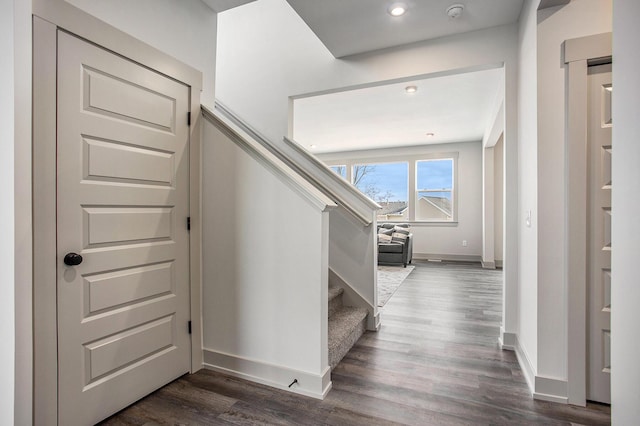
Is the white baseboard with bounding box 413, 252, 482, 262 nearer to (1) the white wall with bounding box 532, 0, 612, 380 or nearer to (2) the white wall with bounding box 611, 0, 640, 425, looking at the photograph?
(1) the white wall with bounding box 532, 0, 612, 380

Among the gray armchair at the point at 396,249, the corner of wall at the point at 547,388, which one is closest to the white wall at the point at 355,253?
the corner of wall at the point at 547,388

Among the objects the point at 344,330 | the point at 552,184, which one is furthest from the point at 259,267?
the point at 552,184

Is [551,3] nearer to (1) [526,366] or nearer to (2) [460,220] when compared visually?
(1) [526,366]

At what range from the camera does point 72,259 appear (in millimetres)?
1576

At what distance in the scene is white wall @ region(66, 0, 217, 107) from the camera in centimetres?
177

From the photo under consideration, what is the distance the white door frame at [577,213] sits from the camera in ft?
6.12

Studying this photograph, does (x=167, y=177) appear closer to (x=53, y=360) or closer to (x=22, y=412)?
(x=53, y=360)

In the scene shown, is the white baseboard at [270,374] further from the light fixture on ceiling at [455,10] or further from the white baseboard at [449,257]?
the white baseboard at [449,257]

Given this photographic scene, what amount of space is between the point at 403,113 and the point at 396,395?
4.33m

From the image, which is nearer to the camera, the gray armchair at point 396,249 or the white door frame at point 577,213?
the white door frame at point 577,213

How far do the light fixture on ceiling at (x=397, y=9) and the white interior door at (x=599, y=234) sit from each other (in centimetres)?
126

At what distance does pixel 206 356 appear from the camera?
2291mm

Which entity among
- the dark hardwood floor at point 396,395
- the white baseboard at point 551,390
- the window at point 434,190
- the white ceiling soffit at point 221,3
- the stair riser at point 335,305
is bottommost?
the dark hardwood floor at point 396,395

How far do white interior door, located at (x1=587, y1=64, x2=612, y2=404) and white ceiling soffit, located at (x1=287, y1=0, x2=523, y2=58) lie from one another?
3.09ft
